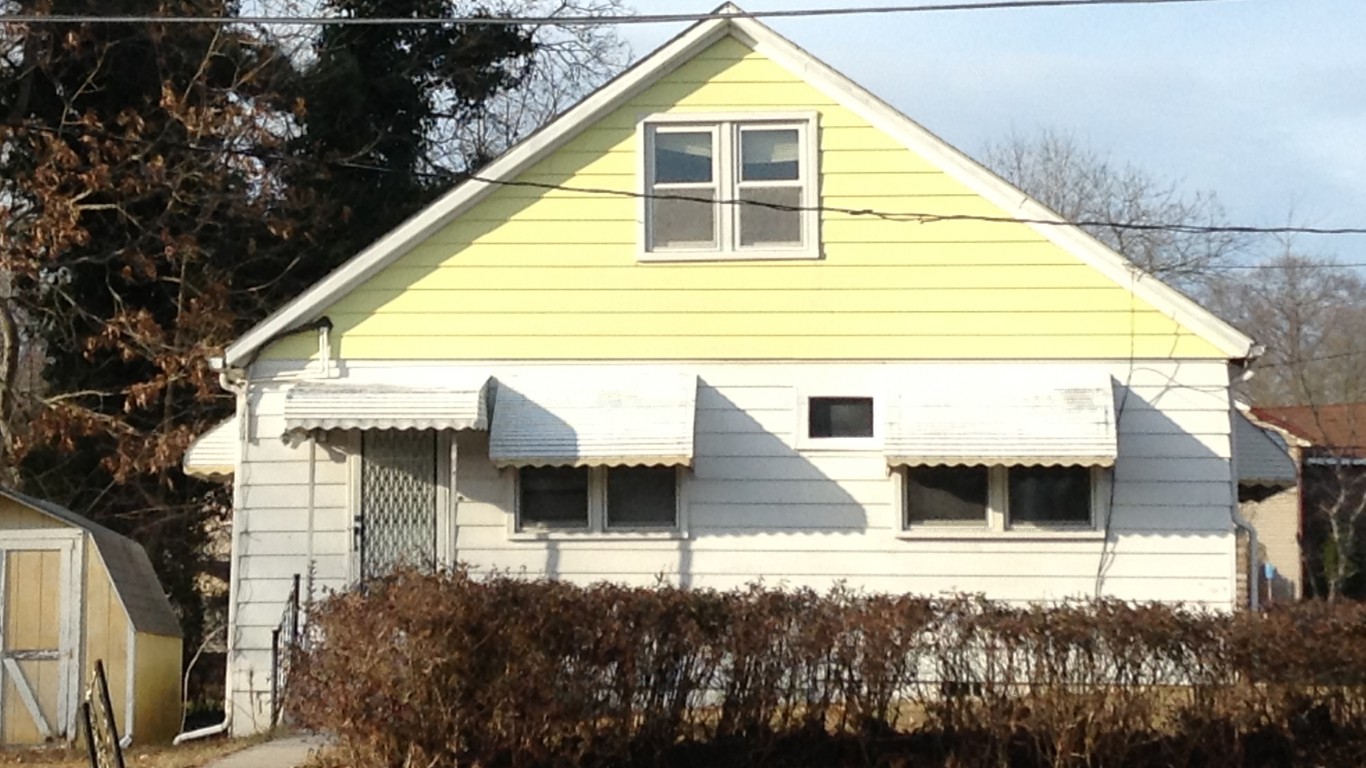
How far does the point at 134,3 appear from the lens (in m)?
22.1

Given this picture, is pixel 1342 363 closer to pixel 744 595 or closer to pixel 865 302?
pixel 865 302

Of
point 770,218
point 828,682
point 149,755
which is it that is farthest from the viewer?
point 770,218

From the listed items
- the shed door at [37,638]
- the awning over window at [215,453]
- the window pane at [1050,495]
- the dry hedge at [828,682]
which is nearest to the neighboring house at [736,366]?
the window pane at [1050,495]

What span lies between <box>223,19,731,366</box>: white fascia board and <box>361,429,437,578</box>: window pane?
48.1 inches

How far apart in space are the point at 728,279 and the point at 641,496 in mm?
2035

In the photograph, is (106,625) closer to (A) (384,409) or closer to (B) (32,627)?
(B) (32,627)

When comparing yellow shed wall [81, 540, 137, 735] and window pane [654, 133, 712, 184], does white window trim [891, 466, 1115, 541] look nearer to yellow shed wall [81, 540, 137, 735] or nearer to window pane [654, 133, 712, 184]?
window pane [654, 133, 712, 184]

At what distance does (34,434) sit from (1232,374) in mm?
13814

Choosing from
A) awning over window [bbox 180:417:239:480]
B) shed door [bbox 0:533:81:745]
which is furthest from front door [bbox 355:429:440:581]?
shed door [bbox 0:533:81:745]

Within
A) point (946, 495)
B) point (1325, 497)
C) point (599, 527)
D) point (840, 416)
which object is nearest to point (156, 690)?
point (599, 527)

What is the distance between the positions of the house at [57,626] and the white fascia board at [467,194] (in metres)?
2.15

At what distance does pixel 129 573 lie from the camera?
15797 millimetres

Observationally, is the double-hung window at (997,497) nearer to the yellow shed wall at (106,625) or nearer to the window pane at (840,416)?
the window pane at (840,416)

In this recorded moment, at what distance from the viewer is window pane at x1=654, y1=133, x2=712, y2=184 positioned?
15242 millimetres
